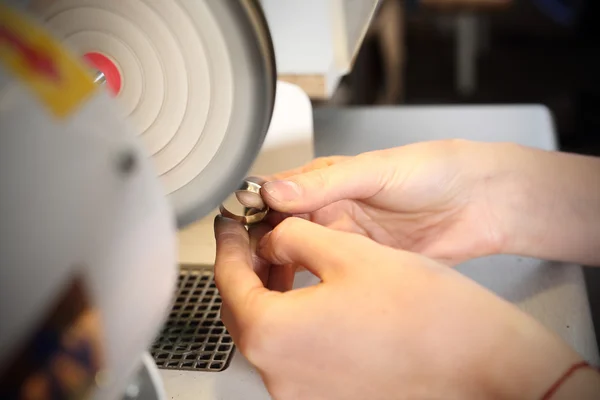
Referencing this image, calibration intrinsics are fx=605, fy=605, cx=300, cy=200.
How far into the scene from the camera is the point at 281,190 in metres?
0.55

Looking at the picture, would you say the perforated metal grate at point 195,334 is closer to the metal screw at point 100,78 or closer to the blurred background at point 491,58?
the metal screw at point 100,78

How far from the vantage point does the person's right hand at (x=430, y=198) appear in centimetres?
62

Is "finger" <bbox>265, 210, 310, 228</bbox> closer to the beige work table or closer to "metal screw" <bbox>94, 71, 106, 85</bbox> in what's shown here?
the beige work table

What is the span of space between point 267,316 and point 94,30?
28 cm

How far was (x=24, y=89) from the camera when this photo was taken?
0.88 ft

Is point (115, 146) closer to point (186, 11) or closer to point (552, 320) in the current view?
point (186, 11)

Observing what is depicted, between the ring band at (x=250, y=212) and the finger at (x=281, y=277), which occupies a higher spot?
the ring band at (x=250, y=212)

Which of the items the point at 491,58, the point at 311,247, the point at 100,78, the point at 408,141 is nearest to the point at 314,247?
the point at 311,247

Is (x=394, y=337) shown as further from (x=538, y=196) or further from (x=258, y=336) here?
(x=538, y=196)

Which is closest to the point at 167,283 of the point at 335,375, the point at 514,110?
the point at 335,375

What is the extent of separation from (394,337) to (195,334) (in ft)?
0.71

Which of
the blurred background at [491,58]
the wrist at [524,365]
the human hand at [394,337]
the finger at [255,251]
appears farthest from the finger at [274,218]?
the blurred background at [491,58]

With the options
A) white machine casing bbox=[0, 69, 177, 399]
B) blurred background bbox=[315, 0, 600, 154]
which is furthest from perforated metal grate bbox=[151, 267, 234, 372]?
blurred background bbox=[315, 0, 600, 154]

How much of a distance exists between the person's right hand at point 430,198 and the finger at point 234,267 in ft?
0.26
